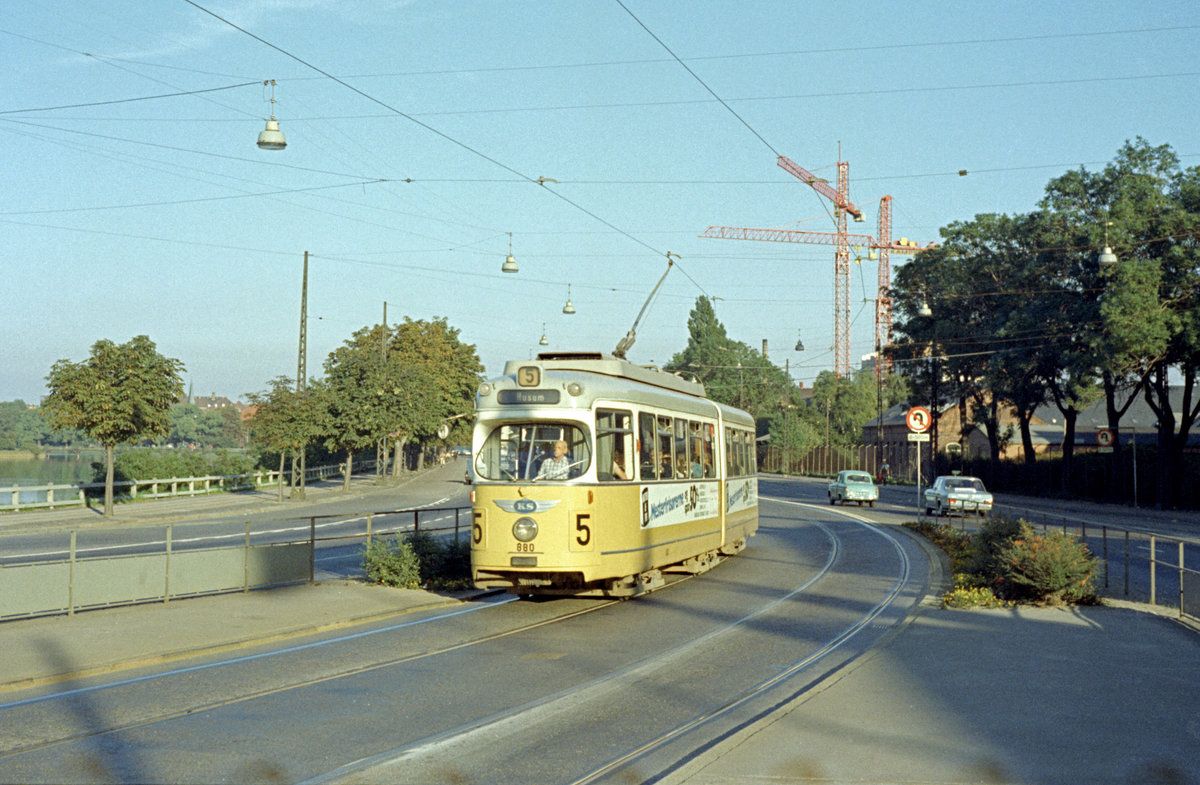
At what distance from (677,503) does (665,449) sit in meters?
1.09

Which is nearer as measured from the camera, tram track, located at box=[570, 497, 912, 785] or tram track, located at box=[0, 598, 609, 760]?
tram track, located at box=[570, 497, 912, 785]

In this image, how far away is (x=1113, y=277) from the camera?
144 feet

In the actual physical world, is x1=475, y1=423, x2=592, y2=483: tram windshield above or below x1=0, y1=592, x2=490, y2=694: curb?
above

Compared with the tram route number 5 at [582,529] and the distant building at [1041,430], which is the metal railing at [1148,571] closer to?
the tram route number 5 at [582,529]

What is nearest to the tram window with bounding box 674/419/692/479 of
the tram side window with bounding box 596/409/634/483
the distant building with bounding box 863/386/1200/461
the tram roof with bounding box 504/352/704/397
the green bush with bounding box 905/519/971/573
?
the tram roof with bounding box 504/352/704/397

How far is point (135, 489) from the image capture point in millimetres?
43312

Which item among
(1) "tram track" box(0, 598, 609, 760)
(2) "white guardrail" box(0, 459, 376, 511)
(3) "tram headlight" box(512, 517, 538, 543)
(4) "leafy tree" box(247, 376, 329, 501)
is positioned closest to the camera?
(1) "tram track" box(0, 598, 609, 760)

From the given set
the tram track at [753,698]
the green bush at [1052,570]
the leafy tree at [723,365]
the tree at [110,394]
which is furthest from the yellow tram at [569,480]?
the leafy tree at [723,365]

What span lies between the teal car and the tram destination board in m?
36.1

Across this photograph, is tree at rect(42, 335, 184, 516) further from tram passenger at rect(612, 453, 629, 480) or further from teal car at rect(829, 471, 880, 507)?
teal car at rect(829, 471, 880, 507)

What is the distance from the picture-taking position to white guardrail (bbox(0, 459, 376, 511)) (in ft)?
123

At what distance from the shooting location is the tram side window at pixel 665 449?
17.4 metres

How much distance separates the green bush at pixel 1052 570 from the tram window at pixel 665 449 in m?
5.14

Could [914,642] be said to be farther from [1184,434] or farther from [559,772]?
[1184,434]
